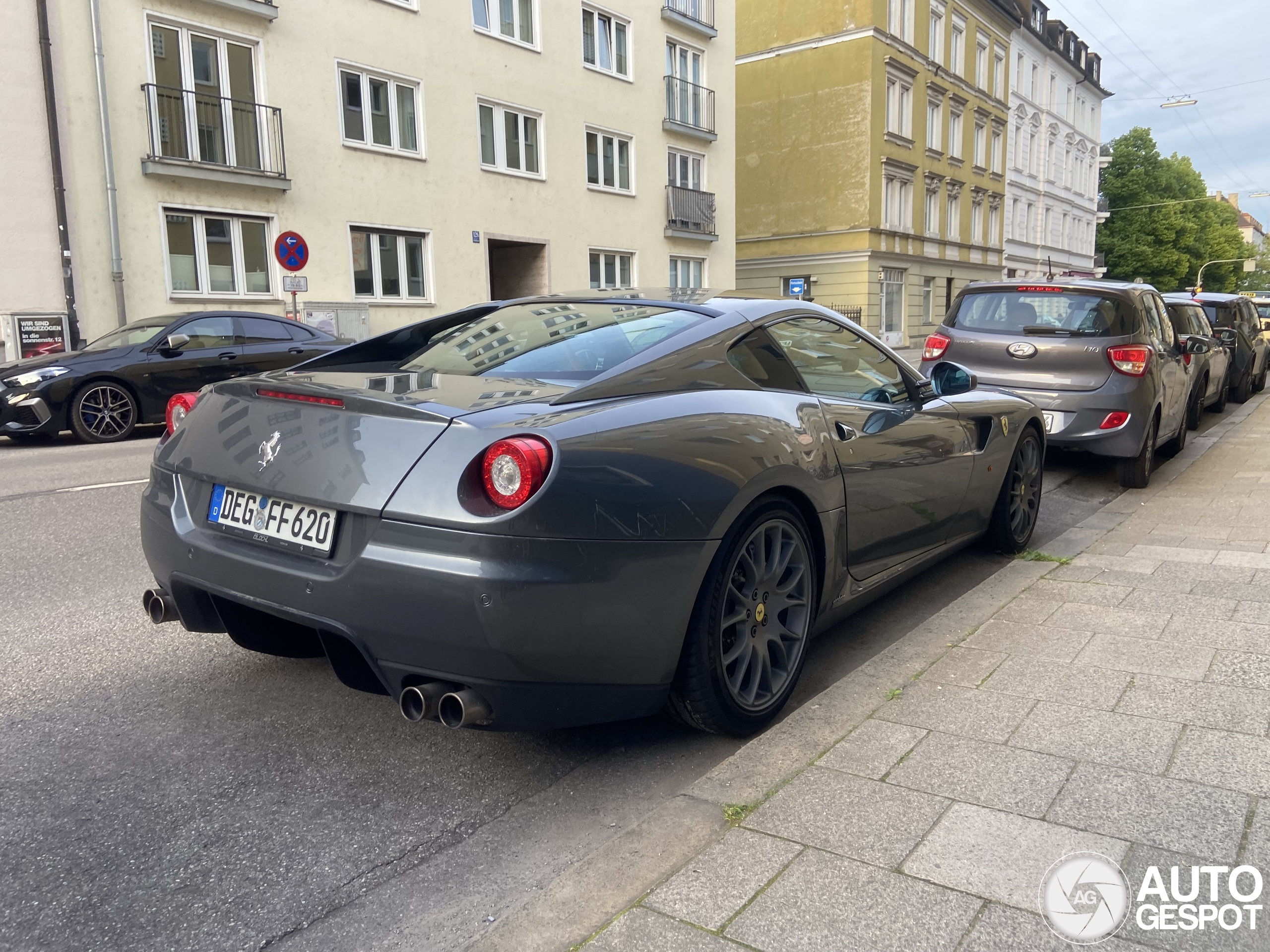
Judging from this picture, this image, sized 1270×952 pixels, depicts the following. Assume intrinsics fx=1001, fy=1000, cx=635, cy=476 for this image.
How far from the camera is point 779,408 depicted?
327 cm

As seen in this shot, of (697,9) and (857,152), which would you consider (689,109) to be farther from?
(857,152)

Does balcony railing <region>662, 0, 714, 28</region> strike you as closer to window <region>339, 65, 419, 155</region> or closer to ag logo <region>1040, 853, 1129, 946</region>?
window <region>339, 65, 419, 155</region>

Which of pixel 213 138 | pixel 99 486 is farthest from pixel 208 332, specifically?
pixel 213 138

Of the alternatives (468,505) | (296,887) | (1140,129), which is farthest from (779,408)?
(1140,129)

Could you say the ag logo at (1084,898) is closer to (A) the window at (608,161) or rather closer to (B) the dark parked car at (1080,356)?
(B) the dark parked car at (1080,356)

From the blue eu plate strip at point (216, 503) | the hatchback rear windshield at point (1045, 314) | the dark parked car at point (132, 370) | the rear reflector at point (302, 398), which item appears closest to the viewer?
the rear reflector at point (302, 398)

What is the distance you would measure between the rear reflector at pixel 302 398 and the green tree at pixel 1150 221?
2590 inches

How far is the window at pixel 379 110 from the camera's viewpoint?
20000mm

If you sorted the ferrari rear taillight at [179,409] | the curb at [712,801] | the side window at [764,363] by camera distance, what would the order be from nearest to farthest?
the curb at [712,801] → the side window at [764,363] → the ferrari rear taillight at [179,409]

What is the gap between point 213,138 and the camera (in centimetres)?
1784

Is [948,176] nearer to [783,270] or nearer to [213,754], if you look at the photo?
[783,270]

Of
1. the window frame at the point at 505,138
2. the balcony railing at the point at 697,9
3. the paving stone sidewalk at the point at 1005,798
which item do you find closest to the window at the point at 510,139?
the window frame at the point at 505,138

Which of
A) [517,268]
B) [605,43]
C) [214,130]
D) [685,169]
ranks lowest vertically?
[517,268]

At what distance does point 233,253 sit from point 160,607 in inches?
663
